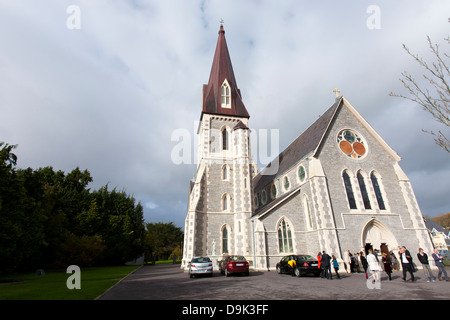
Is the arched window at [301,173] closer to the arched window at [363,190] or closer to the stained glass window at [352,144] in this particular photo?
the stained glass window at [352,144]

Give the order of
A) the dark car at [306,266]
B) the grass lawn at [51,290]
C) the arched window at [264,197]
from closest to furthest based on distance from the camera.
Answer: the grass lawn at [51,290]
the dark car at [306,266]
the arched window at [264,197]

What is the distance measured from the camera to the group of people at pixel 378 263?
33.6 feet

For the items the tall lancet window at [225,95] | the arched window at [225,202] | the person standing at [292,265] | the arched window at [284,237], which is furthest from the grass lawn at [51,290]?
the tall lancet window at [225,95]

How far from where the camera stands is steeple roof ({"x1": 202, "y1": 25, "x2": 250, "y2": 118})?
94.0 feet

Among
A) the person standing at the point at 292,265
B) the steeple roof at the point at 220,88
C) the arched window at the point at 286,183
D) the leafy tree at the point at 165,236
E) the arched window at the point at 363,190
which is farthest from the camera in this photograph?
the leafy tree at the point at 165,236

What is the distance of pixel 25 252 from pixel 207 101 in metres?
22.9

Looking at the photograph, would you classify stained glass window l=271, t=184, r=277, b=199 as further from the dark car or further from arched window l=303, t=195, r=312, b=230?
the dark car

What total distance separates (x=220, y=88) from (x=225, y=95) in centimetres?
113

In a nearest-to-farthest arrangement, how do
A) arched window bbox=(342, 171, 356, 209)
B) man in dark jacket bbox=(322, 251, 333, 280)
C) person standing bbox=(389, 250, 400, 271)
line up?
man in dark jacket bbox=(322, 251, 333, 280)
person standing bbox=(389, 250, 400, 271)
arched window bbox=(342, 171, 356, 209)

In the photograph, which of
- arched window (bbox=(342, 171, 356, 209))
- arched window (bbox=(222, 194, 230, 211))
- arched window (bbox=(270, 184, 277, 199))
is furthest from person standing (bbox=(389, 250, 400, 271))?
arched window (bbox=(222, 194, 230, 211))

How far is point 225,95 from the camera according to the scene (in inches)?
1176

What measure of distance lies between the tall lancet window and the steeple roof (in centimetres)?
26

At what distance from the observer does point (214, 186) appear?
24.6 metres

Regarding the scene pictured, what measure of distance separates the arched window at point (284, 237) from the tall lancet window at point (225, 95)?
16057mm
